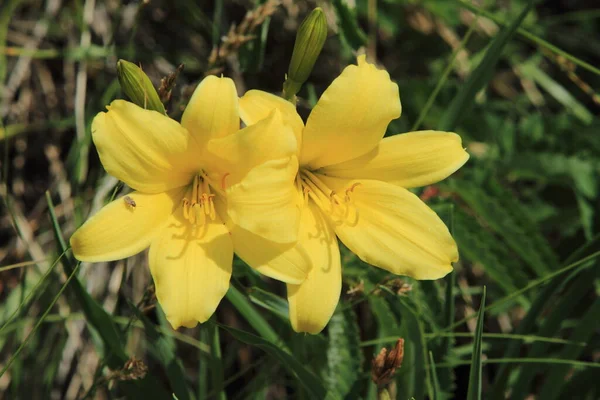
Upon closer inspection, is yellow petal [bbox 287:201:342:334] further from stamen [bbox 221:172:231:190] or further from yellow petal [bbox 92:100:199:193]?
yellow petal [bbox 92:100:199:193]

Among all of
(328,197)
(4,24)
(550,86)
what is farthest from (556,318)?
(4,24)

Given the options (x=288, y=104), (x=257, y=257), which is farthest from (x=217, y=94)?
(x=257, y=257)

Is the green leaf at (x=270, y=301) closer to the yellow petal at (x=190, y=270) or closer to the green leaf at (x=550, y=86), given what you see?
the yellow petal at (x=190, y=270)

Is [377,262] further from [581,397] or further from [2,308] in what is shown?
[2,308]

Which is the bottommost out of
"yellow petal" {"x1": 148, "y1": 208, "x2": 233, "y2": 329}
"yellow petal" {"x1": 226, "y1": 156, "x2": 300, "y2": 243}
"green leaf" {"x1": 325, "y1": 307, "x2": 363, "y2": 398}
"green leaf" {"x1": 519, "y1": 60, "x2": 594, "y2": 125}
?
"green leaf" {"x1": 325, "y1": 307, "x2": 363, "y2": 398}

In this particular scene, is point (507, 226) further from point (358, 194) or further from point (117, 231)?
point (117, 231)

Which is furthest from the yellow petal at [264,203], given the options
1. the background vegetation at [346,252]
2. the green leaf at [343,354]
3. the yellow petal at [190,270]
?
the green leaf at [343,354]

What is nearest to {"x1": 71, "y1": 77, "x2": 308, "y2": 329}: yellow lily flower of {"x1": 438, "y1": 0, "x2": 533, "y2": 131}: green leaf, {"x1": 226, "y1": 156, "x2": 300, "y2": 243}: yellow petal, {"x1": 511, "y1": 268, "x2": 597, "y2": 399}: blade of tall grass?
{"x1": 226, "y1": 156, "x2": 300, "y2": 243}: yellow petal

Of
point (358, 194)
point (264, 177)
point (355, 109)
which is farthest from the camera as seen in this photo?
point (358, 194)
